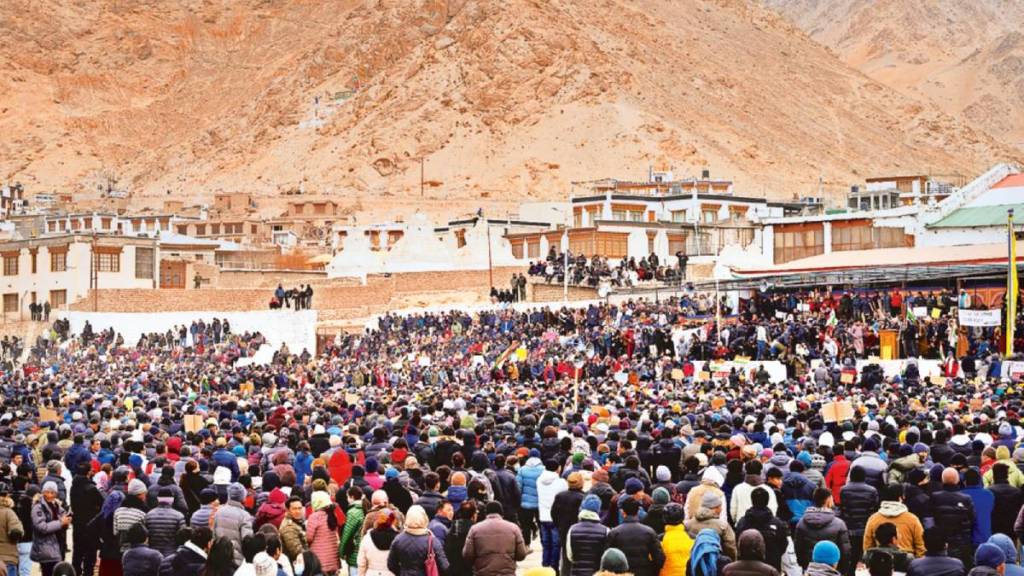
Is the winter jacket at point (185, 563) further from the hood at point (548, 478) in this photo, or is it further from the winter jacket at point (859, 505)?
the winter jacket at point (859, 505)

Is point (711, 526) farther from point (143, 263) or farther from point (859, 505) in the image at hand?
point (143, 263)

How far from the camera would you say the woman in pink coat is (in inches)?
515

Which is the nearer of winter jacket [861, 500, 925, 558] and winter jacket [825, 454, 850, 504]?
winter jacket [861, 500, 925, 558]

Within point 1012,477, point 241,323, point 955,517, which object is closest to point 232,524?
point 955,517

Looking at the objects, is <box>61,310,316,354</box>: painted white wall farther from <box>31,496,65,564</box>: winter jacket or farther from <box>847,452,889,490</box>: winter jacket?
<box>847,452,889,490</box>: winter jacket

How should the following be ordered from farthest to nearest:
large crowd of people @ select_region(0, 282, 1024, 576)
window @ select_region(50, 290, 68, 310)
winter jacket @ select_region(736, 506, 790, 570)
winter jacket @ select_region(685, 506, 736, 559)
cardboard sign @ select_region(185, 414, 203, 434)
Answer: window @ select_region(50, 290, 68, 310)
cardboard sign @ select_region(185, 414, 203, 434)
winter jacket @ select_region(736, 506, 790, 570)
winter jacket @ select_region(685, 506, 736, 559)
large crowd of people @ select_region(0, 282, 1024, 576)

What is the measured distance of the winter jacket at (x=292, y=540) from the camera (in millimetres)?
13047

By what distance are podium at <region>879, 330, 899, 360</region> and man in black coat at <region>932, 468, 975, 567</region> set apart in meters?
19.6

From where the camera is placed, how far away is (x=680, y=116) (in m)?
114

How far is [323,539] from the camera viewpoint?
1312cm

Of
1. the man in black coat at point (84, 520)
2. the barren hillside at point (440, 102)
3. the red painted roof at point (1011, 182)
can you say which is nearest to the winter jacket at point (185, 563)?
the man in black coat at point (84, 520)

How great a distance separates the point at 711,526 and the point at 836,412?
673 cm

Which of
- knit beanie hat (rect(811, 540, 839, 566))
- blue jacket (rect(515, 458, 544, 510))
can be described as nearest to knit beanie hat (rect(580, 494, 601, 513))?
blue jacket (rect(515, 458, 544, 510))

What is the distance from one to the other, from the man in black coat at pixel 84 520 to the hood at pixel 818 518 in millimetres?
6223
